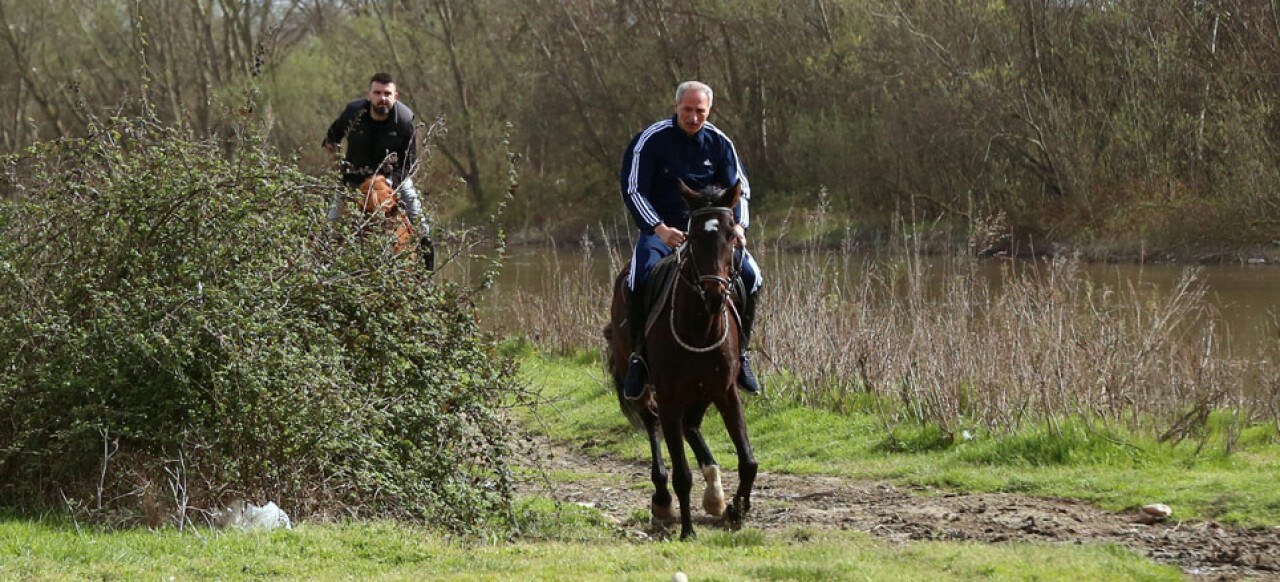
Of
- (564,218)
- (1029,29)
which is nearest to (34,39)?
(564,218)

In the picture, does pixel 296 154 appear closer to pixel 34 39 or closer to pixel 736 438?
pixel 736 438

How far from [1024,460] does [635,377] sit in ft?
11.4

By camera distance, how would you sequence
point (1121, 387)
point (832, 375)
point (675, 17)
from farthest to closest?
point (675, 17), point (832, 375), point (1121, 387)

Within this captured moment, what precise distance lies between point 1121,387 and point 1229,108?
2149cm

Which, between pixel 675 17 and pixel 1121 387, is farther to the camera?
pixel 675 17

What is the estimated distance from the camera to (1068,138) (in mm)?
33656

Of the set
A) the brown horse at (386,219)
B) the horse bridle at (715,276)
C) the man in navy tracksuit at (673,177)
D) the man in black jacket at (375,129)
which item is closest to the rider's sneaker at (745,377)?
the man in navy tracksuit at (673,177)

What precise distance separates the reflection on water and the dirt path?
5994mm

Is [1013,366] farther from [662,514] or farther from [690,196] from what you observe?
[690,196]

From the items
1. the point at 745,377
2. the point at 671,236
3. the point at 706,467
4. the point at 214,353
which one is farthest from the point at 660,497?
the point at 214,353

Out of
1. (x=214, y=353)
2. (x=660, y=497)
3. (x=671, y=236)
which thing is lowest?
(x=660, y=497)

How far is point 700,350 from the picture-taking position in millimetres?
8094

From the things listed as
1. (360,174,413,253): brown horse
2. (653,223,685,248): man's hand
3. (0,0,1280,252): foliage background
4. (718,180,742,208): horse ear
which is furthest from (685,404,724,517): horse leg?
Result: (0,0,1280,252): foliage background

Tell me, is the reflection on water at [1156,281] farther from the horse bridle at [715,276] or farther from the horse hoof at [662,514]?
the horse bridle at [715,276]
